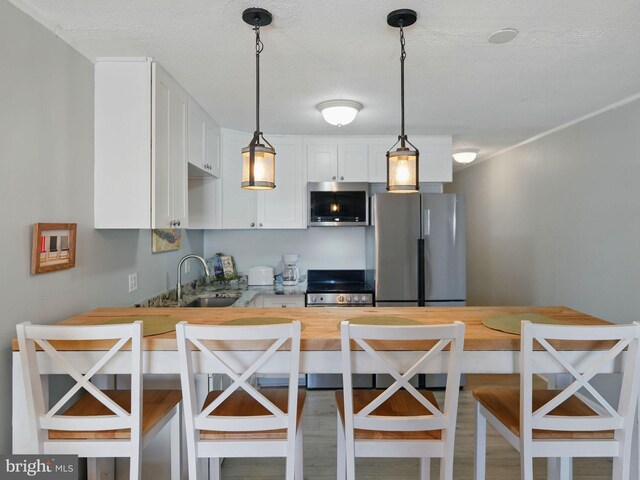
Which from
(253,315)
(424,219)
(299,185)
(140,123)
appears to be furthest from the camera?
(299,185)

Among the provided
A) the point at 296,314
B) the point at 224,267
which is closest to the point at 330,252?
the point at 224,267

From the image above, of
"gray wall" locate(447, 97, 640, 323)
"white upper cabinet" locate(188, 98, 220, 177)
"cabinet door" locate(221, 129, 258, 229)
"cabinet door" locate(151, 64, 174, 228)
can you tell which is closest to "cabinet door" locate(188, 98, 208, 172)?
"white upper cabinet" locate(188, 98, 220, 177)

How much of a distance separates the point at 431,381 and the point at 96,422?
2941mm

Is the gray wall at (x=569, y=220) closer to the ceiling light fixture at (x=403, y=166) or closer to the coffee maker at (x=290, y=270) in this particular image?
the ceiling light fixture at (x=403, y=166)

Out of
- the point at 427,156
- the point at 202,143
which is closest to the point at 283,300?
the point at 202,143

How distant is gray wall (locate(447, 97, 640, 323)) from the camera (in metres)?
2.83

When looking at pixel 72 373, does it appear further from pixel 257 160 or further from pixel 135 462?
pixel 257 160

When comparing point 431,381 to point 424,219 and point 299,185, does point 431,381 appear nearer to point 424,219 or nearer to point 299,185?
point 424,219

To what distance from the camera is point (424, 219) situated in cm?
357

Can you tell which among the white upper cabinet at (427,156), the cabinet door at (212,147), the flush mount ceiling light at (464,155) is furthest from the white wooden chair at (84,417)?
the flush mount ceiling light at (464,155)

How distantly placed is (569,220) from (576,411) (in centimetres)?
237

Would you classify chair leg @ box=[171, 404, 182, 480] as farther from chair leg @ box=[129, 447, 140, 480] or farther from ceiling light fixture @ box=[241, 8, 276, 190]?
ceiling light fixture @ box=[241, 8, 276, 190]

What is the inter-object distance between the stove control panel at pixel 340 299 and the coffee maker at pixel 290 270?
1.72 feet

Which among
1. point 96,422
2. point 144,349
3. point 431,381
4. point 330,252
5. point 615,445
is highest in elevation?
point 330,252
